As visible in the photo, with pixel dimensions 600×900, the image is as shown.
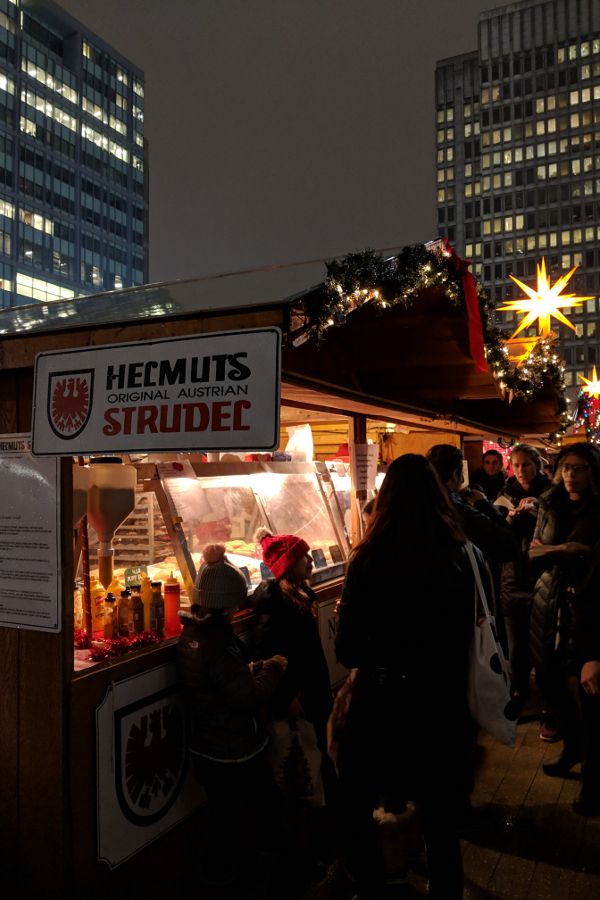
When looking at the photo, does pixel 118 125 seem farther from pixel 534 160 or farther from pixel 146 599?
pixel 146 599

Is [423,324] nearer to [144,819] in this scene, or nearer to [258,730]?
[258,730]

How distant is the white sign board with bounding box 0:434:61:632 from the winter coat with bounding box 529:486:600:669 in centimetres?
301

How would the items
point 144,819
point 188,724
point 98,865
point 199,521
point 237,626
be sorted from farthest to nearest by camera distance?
point 199,521 < point 237,626 < point 188,724 < point 144,819 < point 98,865

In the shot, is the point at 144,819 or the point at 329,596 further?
the point at 329,596

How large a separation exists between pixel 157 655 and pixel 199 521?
3.85 ft

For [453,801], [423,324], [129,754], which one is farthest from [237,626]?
[423,324]

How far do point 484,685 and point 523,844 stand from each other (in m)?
1.69

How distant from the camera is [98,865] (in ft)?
9.60

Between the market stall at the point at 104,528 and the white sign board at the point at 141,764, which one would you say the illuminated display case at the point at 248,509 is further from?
the white sign board at the point at 141,764

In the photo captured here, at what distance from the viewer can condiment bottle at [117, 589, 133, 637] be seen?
11.9 ft

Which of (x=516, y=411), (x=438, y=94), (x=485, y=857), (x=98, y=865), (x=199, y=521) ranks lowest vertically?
(x=485, y=857)

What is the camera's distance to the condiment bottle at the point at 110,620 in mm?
3600

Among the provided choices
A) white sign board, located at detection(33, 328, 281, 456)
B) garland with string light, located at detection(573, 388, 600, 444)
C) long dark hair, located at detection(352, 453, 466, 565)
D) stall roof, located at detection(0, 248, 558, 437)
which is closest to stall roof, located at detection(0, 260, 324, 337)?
stall roof, located at detection(0, 248, 558, 437)

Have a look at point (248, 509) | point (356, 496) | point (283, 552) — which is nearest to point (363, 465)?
point (356, 496)
